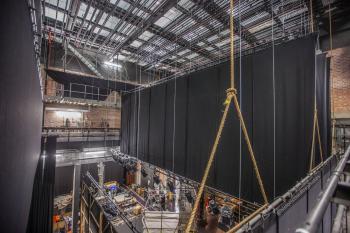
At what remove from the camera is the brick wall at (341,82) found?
4457mm

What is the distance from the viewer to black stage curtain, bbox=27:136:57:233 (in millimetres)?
3740

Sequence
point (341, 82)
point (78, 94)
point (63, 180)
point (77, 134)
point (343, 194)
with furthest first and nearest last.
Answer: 1. point (78, 94)
2. point (63, 180)
3. point (77, 134)
4. point (341, 82)
5. point (343, 194)

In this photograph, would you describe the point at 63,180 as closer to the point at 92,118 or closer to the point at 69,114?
the point at 92,118

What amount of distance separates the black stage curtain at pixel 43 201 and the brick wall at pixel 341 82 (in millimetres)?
8049

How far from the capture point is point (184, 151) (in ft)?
16.0

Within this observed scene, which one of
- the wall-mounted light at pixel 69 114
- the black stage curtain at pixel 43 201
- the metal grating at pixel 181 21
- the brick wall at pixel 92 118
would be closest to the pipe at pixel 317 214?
the metal grating at pixel 181 21

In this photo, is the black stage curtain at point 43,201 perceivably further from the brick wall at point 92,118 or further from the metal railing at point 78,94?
the brick wall at point 92,118

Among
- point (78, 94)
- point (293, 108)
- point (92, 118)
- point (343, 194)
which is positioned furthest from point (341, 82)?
point (92, 118)

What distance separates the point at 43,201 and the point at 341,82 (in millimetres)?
8658

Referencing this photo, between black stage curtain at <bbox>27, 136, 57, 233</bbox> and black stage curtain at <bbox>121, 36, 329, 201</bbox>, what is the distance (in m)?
3.38

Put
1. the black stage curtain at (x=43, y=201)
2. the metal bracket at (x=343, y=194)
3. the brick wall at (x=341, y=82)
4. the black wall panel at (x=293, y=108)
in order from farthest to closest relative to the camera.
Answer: the brick wall at (x=341, y=82), the black stage curtain at (x=43, y=201), the black wall panel at (x=293, y=108), the metal bracket at (x=343, y=194)

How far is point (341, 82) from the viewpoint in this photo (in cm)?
457

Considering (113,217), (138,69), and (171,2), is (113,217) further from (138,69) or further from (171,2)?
(138,69)

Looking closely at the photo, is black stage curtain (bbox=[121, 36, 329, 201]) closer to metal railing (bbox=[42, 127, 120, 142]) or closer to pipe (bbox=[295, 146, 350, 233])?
pipe (bbox=[295, 146, 350, 233])
